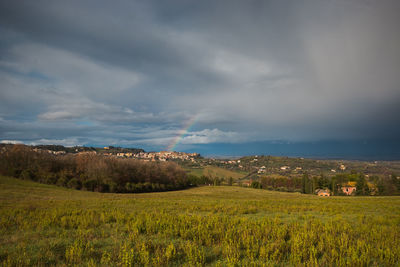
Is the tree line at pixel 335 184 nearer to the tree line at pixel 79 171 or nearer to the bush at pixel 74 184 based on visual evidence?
the tree line at pixel 79 171

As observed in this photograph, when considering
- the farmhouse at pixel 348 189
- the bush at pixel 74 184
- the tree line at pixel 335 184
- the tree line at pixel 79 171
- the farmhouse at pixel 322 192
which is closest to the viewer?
the bush at pixel 74 184

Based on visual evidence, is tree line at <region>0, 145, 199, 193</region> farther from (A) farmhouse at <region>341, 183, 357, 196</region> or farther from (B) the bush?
(A) farmhouse at <region>341, 183, 357, 196</region>

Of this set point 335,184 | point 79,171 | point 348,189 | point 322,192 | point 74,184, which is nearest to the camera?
point 74,184

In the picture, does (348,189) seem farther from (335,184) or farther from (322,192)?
(322,192)

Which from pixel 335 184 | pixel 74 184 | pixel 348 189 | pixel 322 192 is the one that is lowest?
pixel 348 189

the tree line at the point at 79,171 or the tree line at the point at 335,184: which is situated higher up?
the tree line at the point at 79,171

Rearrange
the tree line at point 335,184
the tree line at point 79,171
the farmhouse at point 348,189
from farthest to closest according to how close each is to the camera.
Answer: the farmhouse at point 348,189 < the tree line at point 335,184 < the tree line at point 79,171

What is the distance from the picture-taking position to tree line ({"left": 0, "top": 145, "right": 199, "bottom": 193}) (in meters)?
59.5

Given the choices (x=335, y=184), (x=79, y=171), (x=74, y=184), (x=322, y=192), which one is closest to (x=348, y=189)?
(x=335, y=184)

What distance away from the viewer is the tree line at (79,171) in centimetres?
5947

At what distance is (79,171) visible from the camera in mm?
67062

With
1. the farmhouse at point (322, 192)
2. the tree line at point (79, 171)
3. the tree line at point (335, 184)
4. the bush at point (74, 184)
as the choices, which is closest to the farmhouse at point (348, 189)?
the tree line at point (335, 184)

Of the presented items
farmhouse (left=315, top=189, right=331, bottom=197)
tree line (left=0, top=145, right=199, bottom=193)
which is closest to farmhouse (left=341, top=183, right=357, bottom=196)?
farmhouse (left=315, top=189, right=331, bottom=197)

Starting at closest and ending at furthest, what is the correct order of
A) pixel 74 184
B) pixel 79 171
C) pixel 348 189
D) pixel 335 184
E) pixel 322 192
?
pixel 74 184, pixel 79 171, pixel 322 192, pixel 335 184, pixel 348 189
